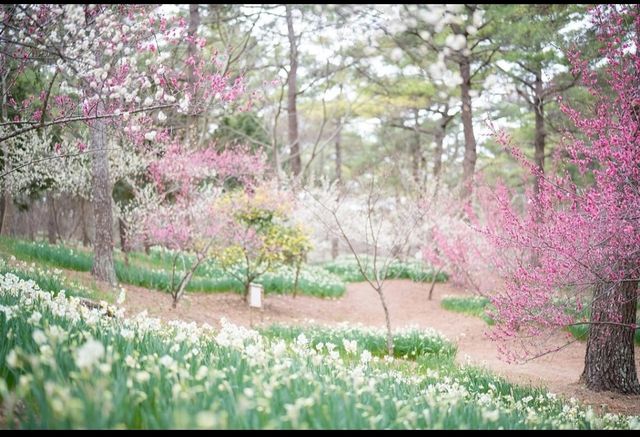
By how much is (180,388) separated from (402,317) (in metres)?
10.6

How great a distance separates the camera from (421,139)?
87.5 ft

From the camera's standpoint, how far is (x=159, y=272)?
35.2 ft

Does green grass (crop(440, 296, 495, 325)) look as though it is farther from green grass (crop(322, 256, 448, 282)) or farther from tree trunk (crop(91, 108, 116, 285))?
tree trunk (crop(91, 108, 116, 285))

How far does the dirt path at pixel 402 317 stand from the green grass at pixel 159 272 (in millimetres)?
300

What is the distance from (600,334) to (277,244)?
21.8ft

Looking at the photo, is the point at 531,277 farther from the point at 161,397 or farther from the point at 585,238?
the point at 161,397

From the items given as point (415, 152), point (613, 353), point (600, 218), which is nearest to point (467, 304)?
point (613, 353)

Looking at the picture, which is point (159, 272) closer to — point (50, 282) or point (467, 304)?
point (50, 282)

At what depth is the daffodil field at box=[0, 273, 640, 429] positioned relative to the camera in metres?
2.22

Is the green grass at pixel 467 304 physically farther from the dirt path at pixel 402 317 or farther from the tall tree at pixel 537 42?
the tall tree at pixel 537 42

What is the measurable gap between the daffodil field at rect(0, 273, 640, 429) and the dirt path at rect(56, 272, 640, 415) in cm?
202

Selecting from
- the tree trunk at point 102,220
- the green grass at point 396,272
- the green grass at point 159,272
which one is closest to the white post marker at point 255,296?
the green grass at point 159,272

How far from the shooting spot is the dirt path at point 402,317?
6369 millimetres

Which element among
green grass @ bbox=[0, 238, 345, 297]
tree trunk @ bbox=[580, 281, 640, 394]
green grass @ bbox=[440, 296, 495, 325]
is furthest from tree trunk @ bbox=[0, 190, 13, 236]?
tree trunk @ bbox=[580, 281, 640, 394]
